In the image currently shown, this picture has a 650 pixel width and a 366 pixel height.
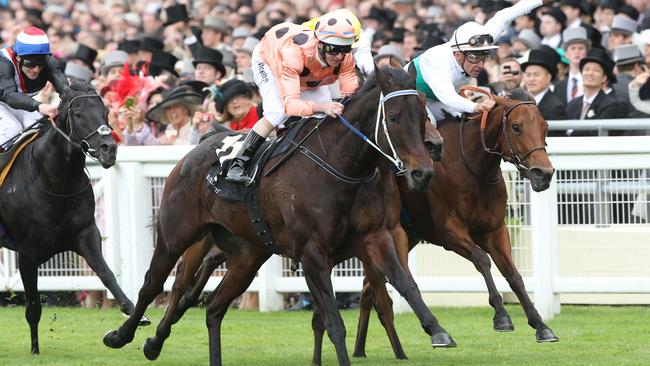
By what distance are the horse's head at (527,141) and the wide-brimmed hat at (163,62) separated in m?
8.18

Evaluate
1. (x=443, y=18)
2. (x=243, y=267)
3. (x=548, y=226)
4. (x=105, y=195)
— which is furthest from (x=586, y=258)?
(x=443, y=18)

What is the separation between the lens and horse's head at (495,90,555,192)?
30.2 ft

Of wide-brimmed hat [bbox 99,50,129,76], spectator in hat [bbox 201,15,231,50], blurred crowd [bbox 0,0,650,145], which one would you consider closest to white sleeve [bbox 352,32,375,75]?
blurred crowd [bbox 0,0,650,145]

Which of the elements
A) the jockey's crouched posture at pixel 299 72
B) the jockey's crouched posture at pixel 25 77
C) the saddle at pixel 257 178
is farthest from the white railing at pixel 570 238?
the saddle at pixel 257 178

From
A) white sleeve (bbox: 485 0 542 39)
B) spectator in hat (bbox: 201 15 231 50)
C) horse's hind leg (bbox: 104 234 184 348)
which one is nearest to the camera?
horse's hind leg (bbox: 104 234 184 348)

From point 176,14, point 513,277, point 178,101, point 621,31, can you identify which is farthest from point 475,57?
point 176,14

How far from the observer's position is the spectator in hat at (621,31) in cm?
1574

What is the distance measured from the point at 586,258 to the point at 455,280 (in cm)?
112

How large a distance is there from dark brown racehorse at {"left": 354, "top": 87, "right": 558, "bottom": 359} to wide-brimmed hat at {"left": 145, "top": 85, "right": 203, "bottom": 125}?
489 centimetres

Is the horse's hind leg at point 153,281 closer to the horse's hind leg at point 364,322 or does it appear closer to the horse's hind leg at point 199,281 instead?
the horse's hind leg at point 199,281

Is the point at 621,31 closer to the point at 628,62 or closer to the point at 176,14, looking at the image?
the point at 628,62

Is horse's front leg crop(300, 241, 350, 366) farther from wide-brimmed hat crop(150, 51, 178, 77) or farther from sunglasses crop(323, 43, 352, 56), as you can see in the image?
wide-brimmed hat crop(150, 51, 178, 77)

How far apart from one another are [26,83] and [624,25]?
750 centimetres

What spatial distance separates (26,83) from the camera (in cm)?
1093
